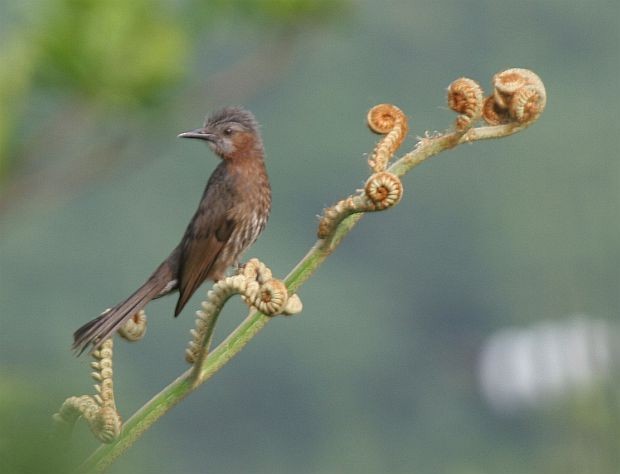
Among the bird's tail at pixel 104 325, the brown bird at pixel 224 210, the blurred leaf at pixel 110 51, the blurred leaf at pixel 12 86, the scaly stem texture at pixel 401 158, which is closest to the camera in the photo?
the scaly stem texture at pixel 401 158

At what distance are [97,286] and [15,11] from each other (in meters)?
45.0

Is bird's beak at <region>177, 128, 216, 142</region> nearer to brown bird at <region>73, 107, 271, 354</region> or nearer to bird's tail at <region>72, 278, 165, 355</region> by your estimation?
brown bird at <region>73, 107, 271, 354</region>

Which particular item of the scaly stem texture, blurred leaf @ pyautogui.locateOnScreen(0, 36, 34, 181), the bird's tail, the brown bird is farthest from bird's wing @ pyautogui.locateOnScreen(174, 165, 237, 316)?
the scaly stem texture

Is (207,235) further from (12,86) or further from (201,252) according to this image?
(12,86)

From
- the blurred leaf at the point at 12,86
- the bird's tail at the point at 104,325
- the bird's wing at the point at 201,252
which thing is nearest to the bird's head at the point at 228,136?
the bird's wing at the point at 201,252

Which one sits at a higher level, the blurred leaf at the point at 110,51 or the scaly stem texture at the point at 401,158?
the blurred leaf at the point at 110,51

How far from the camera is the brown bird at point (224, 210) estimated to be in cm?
455

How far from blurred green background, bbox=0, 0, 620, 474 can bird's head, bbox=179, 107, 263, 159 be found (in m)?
0.58

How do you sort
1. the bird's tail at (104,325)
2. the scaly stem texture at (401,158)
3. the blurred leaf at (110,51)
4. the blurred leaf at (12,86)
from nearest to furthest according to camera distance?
the scaly stem texture at (401,158)
the bird's tail at (104,325)
the blurred leaf at (12,86)
the blurred leaf at (110,51)

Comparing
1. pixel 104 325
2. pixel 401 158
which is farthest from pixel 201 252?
pixel 401 158

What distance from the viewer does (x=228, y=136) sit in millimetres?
4703

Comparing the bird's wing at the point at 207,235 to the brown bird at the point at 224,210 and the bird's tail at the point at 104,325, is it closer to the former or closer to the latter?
the brown bird at the point at 224,210

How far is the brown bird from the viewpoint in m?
4.55

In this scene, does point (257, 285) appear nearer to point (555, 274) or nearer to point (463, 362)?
point (555, 274)
